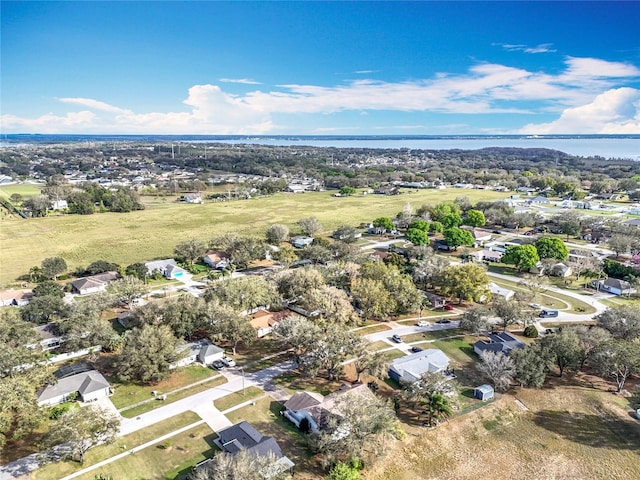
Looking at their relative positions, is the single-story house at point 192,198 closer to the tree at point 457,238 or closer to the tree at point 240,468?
the tree at point 457,238

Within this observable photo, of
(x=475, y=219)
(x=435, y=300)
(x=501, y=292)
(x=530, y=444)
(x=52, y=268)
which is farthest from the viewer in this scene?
(x=475, y=219)

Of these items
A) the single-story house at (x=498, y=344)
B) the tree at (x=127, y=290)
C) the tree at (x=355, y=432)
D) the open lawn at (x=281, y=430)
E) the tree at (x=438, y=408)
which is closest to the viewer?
the tree at (x=355, y=432)

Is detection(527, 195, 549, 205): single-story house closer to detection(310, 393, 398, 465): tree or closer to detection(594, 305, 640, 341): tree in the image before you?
detection(594, 305, 640, 341): tree

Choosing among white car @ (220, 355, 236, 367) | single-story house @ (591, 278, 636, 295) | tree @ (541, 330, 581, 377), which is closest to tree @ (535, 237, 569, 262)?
single-story house @ (591, 278, 636, 295)

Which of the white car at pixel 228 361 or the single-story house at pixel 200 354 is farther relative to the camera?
the white car at pixel 228 361

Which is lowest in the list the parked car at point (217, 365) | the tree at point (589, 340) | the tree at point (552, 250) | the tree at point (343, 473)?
the parked car at point (217, 365)

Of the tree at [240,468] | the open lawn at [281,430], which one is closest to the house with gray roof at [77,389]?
the open lawn at [281,430]

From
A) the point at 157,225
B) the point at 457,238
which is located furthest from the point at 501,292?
the point at 157,225

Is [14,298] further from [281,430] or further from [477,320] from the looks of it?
[477,320]
